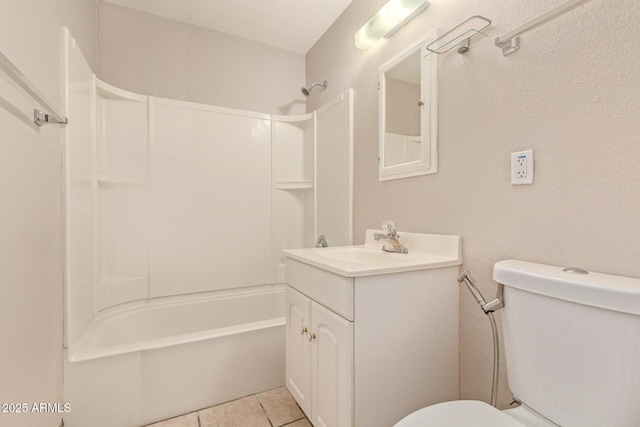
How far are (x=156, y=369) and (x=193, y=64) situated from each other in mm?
2013

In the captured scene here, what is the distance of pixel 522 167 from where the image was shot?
943 mm

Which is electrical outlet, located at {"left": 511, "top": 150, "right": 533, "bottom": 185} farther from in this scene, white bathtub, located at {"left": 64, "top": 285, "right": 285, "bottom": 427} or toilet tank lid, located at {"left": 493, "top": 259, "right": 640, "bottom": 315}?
white bathtub, located at {"left": 64, "top": 285, "right": 285, "bottom": 427}

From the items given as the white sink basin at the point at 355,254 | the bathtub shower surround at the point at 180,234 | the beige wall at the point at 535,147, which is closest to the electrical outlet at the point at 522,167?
the beige wall at the point at 535,147

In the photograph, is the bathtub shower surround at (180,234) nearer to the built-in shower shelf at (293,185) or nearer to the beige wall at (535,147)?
the built-in shower shelf at (293,185)

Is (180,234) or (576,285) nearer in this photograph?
(576,285)

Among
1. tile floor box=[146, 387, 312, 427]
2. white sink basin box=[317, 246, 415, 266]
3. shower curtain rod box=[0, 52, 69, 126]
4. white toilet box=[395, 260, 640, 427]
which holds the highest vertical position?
shower curtain rod box=[0, 52, 69, 126]

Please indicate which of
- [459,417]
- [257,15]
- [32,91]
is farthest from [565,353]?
[257,15]

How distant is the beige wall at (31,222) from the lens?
0.85 meters

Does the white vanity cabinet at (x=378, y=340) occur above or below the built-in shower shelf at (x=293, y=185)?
below

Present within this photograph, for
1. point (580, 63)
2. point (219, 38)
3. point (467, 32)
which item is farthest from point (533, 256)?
point (219, 38)

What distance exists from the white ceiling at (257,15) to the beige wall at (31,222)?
730mm

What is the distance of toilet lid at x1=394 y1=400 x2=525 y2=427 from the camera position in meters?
0.72

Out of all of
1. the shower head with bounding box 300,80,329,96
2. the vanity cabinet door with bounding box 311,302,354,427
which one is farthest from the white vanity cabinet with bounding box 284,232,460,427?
the shower head with bounding box 300,80,329,96

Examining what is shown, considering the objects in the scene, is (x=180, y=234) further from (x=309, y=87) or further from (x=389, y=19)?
(x=389, y=19)
